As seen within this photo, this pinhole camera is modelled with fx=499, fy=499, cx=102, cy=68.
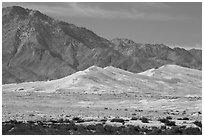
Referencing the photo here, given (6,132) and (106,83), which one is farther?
(106,83)

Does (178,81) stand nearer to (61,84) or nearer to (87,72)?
(87,72)

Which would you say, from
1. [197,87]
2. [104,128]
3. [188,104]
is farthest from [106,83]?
[104,128]

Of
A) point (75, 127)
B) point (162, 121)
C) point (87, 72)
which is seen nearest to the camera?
point (75, 127)

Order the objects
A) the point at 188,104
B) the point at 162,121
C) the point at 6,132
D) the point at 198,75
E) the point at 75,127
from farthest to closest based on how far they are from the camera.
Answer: the point at 198,75 < the point at 188,104 < the point at 162,121 < the point at 75,127 < the point at 6,132

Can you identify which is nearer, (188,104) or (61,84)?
(188,104)

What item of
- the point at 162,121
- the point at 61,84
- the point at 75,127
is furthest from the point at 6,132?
→ the point at 61,84

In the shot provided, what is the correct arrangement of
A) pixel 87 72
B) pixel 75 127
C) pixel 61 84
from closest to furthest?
pixel 75 127 → pixel 61 84 → pixel 87 72

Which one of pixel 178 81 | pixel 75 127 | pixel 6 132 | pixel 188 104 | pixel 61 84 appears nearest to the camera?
pixel 6 132

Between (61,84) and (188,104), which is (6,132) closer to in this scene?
(188,104)

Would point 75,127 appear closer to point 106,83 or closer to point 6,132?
point 6,132
